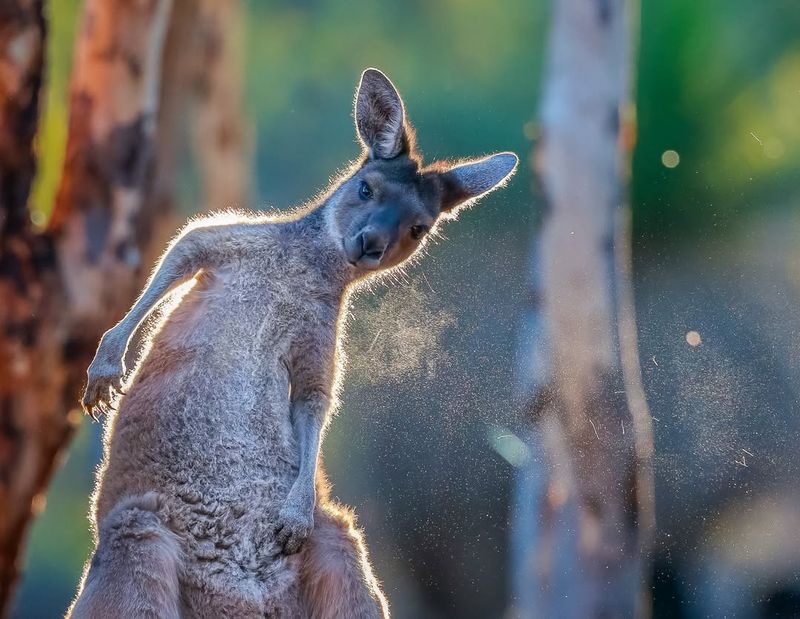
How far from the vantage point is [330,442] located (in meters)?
5.31

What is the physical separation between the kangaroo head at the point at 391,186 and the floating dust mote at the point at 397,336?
883 millimetres

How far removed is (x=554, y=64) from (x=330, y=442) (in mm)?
2131

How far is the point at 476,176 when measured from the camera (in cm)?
302

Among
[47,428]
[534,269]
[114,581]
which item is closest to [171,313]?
[114,581]

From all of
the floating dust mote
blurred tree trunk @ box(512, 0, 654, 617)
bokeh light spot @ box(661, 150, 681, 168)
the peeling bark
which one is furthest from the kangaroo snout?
bokeh light spot @ box(661, 150, 681, 168)

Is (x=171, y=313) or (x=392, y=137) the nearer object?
(x=171, y=313)

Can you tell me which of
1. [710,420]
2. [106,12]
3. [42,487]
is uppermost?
[106,12]

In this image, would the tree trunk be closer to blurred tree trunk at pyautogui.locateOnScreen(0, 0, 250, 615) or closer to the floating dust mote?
blurred tree trunk at pyautogui.locateOnScreen(0, 0, 250, 615)

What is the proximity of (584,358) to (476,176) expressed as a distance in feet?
5.94

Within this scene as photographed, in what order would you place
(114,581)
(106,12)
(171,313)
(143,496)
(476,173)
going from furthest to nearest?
(106,12) → (476,173) → (171,313) → (143,496) → (114,581)

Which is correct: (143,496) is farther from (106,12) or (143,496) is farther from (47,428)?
(106,12)

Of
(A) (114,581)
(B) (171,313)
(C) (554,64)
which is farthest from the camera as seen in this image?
(C) (554,64)

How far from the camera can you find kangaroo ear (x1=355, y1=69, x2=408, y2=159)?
9.89ft

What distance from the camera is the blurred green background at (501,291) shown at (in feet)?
14.5
